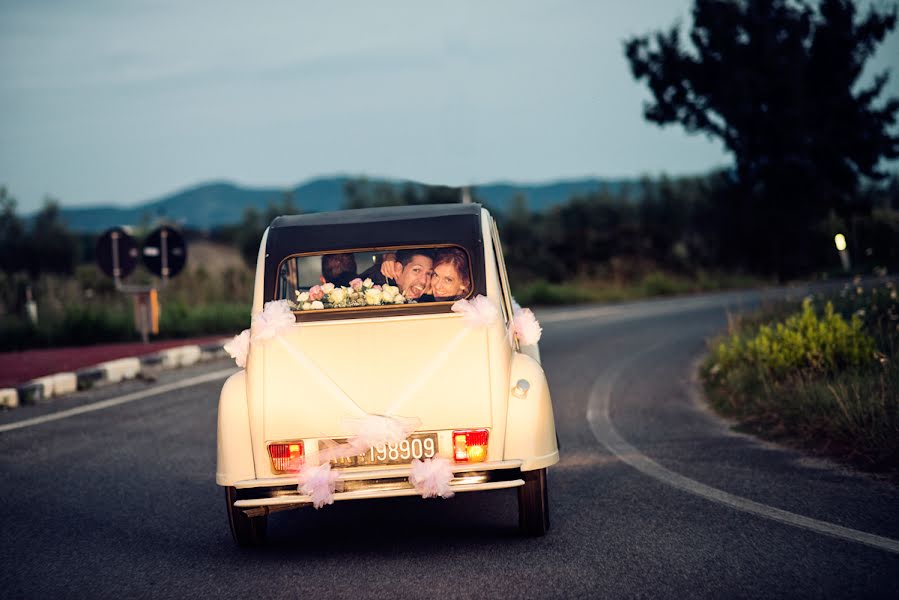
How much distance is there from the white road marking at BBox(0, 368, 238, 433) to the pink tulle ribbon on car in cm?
686

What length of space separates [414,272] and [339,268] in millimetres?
490

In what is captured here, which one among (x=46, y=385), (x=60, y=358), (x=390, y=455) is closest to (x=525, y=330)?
(x=390, y=455)

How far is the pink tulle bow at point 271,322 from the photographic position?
19.2 feet

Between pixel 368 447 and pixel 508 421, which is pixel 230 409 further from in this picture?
pixel 508 421

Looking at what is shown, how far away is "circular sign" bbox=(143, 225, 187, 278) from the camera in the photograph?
20438 mm

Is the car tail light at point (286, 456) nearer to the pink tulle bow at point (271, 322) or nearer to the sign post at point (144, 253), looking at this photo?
the pink tulle bow at point (271, 322)

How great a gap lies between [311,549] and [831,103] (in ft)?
106

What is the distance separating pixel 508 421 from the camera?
220 inches

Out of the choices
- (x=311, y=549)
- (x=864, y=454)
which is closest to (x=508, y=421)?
(x=311, y=549)

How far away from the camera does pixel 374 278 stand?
6379 mm

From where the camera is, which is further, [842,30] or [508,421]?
[842,30]

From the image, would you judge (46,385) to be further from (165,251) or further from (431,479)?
(431,479)

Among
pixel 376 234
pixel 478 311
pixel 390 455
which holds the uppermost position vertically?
pixel 376 234

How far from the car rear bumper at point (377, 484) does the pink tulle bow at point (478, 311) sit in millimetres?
830
